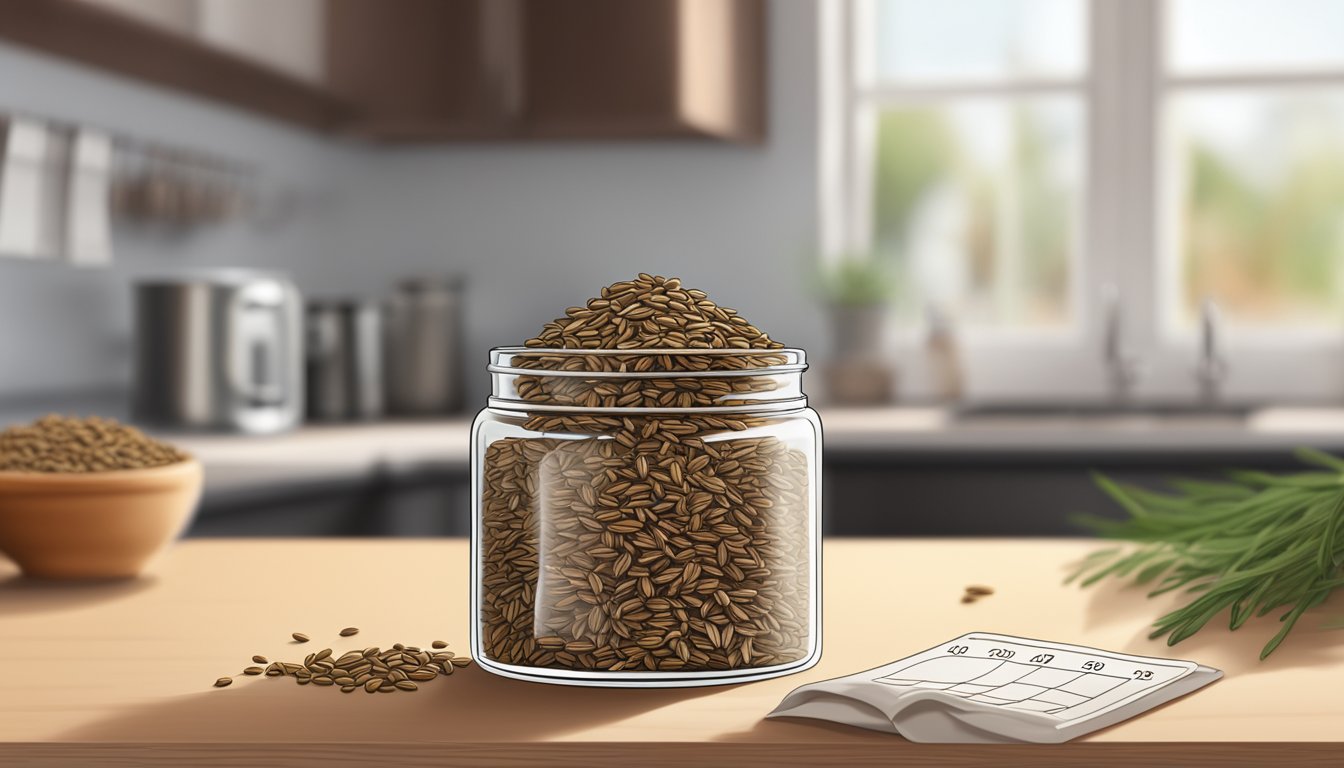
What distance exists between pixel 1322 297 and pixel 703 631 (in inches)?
120

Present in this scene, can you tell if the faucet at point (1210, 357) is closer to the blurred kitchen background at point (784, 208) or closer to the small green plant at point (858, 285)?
the blurred kitchen background at point (784, 208)

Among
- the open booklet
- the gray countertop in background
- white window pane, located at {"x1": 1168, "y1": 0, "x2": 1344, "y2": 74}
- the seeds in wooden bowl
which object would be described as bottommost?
the gray countertop in background

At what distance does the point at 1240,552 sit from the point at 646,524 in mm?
380

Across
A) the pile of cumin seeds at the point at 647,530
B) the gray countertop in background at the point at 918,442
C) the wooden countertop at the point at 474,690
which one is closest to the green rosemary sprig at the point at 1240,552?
the wooden countertop at the point at 474,690

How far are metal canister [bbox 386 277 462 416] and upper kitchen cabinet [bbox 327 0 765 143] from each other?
0.38 meters

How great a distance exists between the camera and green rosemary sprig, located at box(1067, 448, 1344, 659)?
79 cm

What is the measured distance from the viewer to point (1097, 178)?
3.41 meters

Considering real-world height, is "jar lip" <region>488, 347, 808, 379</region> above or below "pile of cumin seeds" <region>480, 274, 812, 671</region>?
above

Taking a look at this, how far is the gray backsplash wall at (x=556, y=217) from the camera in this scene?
341 centimetres

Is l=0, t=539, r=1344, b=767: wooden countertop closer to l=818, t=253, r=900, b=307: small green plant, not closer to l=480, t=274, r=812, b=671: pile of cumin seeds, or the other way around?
l=480, t=274, r=812, b=671: pile of cumin seeds

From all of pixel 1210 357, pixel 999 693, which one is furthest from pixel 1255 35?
pixel 999 693

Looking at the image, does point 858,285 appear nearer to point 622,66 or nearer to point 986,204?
point 986,204

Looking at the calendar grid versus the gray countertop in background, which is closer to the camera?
the calendar grid

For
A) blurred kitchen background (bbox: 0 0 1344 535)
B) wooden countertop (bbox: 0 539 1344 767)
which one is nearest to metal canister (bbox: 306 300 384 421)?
blurred kitchen background (bbox: 0 0 1344 535)
